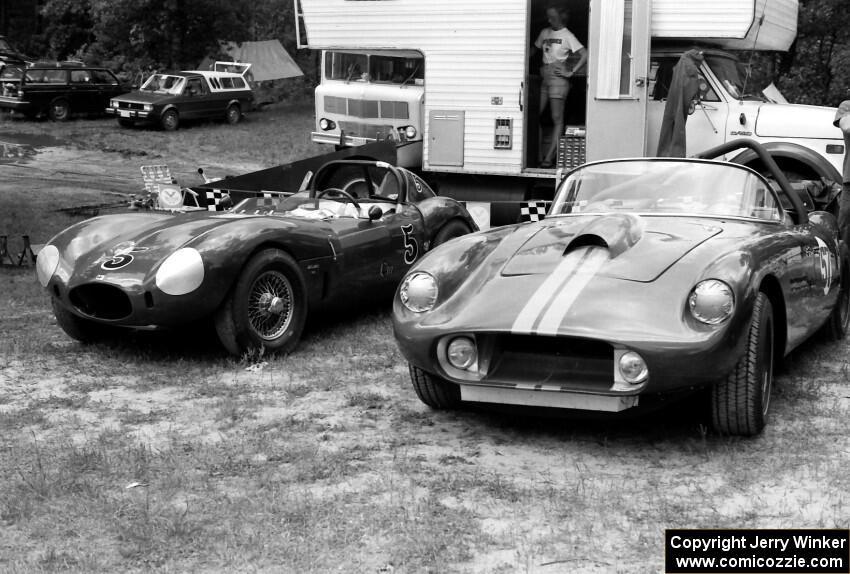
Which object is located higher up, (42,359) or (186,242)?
(186,242)

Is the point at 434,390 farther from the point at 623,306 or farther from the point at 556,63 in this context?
the point at 556,63

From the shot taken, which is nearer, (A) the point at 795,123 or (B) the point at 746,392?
(B) the point at 746,392

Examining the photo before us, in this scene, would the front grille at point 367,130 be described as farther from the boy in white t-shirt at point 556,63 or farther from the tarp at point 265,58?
the tarp at point 265,58

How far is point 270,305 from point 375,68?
8.13 metres

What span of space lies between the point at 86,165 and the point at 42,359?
562 inches

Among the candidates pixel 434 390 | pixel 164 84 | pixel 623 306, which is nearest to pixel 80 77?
pixel 164 84

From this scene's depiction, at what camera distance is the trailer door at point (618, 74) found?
11000mm

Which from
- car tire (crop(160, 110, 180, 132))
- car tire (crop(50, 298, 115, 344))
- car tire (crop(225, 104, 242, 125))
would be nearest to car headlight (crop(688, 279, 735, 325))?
car tire (crop(50, 298, 115, 344))

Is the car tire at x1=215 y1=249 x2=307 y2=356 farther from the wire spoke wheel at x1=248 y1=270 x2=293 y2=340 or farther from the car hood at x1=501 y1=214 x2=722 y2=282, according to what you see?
the car hood at x1=501 y1=214 x2=722 y2=282

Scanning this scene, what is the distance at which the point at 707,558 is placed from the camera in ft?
12.3

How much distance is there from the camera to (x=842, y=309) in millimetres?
7297

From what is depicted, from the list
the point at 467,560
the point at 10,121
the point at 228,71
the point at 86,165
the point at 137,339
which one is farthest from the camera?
the point at 228,71

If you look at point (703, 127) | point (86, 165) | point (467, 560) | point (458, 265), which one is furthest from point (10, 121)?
point (467, 560)

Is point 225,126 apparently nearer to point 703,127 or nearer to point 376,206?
point 703,127
